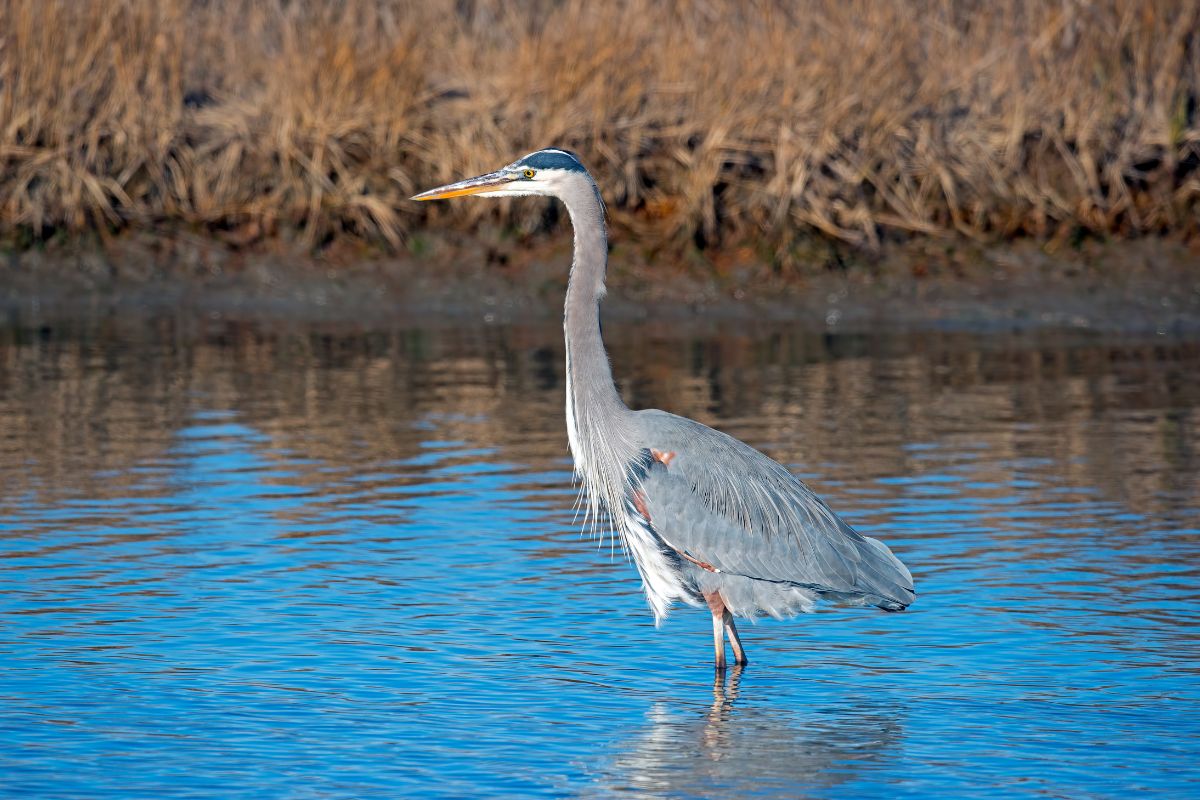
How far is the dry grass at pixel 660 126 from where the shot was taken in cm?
1620

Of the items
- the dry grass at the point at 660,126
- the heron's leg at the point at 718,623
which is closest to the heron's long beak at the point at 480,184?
the heron's leg at the point at 718,623

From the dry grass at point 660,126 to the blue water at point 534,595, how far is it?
279 centimetres

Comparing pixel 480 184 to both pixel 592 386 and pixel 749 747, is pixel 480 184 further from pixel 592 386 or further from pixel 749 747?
pixel 749 747

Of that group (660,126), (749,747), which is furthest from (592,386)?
(660,126)

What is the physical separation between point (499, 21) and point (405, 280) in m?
4.26

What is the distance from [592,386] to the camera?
23.9ft

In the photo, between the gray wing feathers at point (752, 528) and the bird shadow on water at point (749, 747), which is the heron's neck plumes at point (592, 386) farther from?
the bird shadow on water at point (749, 747)

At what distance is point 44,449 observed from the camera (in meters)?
10.8

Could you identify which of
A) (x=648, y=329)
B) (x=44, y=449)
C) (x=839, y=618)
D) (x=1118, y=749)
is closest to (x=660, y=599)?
(x=839, y=618)

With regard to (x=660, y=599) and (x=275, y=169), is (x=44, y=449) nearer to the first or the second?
(x=660, y=599)

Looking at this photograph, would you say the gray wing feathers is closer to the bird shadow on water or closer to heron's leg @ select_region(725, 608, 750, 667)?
heron's leg @ select_region(725, 608, 750, 667)

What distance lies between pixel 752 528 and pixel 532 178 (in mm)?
1631

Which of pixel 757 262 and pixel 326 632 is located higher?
pixel 757 262

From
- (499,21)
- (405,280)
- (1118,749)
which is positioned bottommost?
(1118,749)
